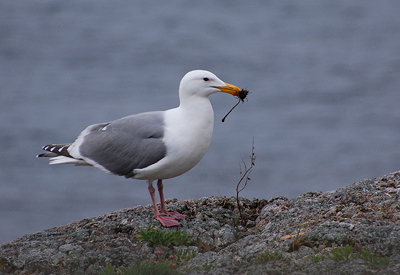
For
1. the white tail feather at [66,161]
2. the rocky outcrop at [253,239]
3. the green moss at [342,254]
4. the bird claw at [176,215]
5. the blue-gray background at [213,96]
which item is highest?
the blue-gray background at [213,96]

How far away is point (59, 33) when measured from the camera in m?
25.5

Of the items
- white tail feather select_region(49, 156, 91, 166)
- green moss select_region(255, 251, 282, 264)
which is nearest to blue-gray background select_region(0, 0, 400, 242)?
white tail feather select_region(49, 156, 91, 166)

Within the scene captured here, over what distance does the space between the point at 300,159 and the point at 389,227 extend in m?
11.4

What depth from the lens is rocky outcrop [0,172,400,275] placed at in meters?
5.61

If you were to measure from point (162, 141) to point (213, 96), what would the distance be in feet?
38.9

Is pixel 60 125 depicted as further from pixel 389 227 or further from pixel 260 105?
pixel 389 227

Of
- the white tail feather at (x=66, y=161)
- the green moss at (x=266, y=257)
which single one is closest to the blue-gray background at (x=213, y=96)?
the white tail feather at (x=66, y=161)

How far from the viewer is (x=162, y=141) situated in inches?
293

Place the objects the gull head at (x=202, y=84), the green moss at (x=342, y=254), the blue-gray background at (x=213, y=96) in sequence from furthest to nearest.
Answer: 1. the blue-gray background at (x=213, y=96)
2. the gull head at (x=202, y=84)
3. the green moss at (x=342, y=254)

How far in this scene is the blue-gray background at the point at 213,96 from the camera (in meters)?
16.5

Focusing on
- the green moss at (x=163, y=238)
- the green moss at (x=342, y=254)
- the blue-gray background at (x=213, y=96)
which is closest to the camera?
the green moss at (x=342, y=254)

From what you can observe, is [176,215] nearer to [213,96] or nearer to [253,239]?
[253,239]

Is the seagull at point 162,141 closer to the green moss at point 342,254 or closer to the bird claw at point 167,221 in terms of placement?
the bird claw at point 167,221

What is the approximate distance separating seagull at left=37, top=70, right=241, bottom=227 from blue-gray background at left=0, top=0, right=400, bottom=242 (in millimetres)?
6756
